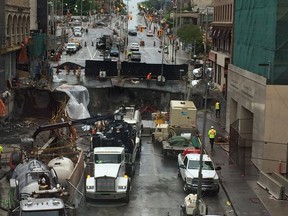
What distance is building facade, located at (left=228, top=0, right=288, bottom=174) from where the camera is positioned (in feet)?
107

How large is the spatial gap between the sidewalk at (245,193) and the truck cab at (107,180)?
5.26 m

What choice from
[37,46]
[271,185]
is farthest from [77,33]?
[271,185]

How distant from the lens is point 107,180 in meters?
27.1

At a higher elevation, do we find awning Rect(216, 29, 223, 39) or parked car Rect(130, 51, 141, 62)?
awning Rect(216, 29, 223, 39)

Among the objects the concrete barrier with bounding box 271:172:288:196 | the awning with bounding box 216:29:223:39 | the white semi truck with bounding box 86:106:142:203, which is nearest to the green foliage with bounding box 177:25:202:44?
the awning with bounding box 216:29:223:39

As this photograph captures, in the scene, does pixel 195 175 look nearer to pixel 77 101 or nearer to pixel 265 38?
pixel 265 38

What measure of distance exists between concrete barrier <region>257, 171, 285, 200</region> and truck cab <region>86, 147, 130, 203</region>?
24.0 feet

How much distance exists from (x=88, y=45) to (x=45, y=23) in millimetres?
39630

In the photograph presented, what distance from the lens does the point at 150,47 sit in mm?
121375

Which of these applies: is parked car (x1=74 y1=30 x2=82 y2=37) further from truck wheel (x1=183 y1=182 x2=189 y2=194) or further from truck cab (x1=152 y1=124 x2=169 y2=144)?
truck wheel (x1=183 y1=182 x2=189 y2=194)

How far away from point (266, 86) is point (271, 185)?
619cm

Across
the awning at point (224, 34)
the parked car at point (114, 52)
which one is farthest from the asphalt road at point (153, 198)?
the parked car at point (114, 52)

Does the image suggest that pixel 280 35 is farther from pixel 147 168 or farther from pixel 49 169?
pixel 49 169

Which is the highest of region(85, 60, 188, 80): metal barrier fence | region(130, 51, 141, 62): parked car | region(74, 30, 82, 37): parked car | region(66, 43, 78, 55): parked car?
region(74, 30, 82, 37): parked car
